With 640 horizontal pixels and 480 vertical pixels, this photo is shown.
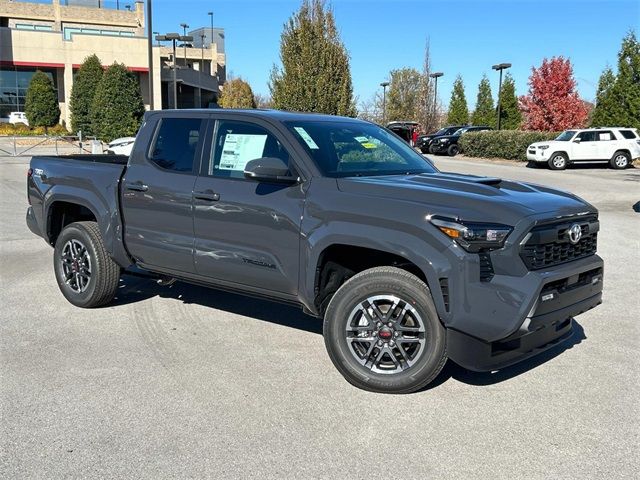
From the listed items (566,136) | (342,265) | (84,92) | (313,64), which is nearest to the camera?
(342,265)

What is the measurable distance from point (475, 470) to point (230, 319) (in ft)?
9.90

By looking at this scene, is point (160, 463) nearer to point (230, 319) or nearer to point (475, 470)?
point (475, 470)

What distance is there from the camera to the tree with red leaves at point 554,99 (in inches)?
1485

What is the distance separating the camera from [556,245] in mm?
4027

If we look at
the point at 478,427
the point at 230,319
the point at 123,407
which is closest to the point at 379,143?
the point at 230,319

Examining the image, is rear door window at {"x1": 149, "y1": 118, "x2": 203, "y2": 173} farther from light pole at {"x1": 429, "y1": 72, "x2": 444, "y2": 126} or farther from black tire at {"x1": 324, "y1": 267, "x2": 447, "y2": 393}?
light pole at {"x1": 429, "y1": 72, "x2": 444, "y2": 126}

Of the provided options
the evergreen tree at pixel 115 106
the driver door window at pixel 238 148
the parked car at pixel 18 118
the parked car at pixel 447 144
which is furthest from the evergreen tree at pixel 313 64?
the parked car at pixel 18 118

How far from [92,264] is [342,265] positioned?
2.61 metres

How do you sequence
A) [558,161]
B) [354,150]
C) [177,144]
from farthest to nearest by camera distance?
[558,161] → [177,144] → [354,150]

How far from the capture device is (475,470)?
320 centimetres

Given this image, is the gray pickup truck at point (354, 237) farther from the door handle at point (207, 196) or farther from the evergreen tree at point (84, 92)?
the evergreen tree at point (84, 92)

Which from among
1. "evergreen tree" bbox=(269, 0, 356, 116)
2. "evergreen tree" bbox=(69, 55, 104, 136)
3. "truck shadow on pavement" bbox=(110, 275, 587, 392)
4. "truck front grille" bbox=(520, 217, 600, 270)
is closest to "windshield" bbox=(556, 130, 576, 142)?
"evergreen tree" bbox=(269, 0, 356, 116)

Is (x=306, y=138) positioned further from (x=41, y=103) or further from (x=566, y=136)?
(x=41, y=103)

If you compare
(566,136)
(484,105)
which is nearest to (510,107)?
(484,105)
